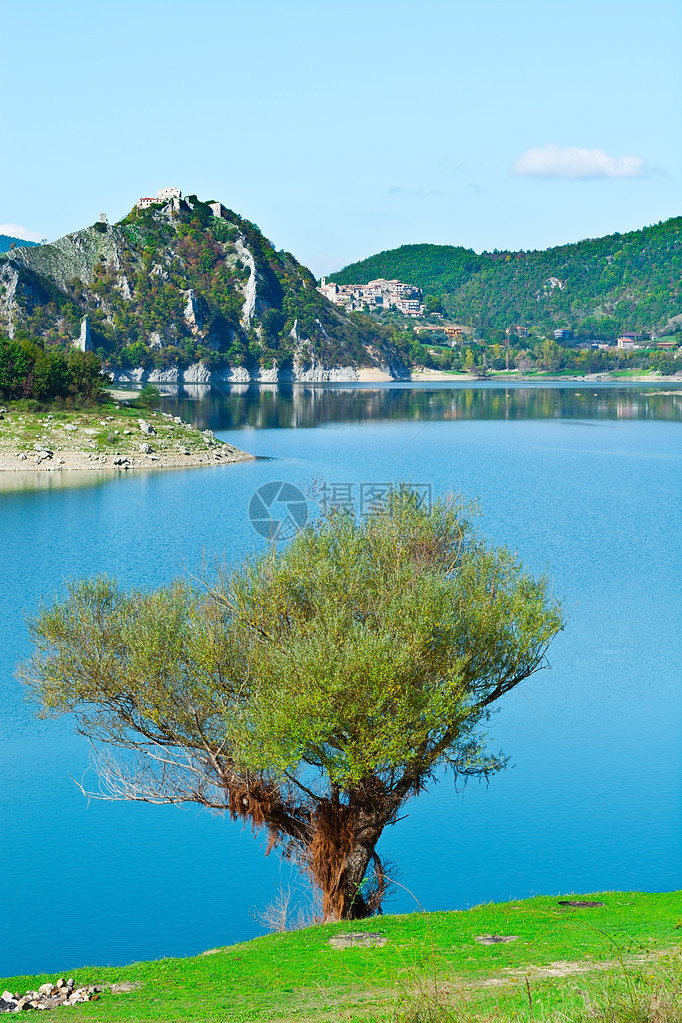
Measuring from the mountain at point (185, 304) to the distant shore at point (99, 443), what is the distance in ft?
254

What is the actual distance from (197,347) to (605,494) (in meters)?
109

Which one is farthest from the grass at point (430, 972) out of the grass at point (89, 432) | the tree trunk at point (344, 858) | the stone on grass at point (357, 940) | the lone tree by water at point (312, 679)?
the grass at point (89, 432)

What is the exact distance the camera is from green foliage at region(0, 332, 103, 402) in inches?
2143

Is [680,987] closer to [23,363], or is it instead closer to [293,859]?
[293,859]

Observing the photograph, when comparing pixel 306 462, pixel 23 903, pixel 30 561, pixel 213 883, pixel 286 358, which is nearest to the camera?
pixel 23 903

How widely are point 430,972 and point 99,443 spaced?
4719cm

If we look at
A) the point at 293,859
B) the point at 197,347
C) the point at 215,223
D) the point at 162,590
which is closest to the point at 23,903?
the point at 293,859

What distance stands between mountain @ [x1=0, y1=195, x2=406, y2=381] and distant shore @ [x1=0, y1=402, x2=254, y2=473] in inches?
3051

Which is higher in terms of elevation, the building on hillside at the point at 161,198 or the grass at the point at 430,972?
the building on hillside at the point at 161,198

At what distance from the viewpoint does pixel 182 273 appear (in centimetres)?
15125

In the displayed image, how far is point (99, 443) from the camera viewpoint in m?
52.6

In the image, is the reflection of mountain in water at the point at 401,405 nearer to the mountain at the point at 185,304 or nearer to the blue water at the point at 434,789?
the mountain at the point at 185,304

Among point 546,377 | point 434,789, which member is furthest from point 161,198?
point 434,789

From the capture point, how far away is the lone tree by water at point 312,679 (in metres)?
11.4
